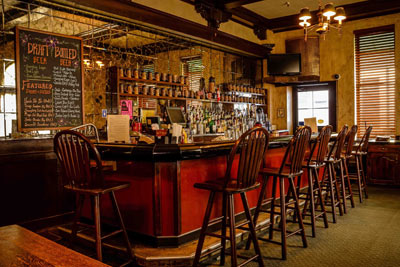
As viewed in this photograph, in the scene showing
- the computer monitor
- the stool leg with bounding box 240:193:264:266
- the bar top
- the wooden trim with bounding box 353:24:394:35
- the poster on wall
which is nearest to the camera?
the stool leg with bounding box 240:193:264:266

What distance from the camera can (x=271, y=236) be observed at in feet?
10.9

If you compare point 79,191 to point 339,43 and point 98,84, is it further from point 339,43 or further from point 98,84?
point 339,43

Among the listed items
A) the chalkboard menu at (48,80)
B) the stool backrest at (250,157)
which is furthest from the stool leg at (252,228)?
the chalkboard menu at (48,80)

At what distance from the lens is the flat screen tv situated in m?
7.43

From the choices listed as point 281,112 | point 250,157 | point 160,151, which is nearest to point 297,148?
point 250,157

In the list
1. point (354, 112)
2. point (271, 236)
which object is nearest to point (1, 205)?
point (271, 236)

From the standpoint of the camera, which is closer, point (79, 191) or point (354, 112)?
point (79, 191)

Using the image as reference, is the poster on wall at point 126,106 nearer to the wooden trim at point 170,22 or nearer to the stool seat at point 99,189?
the wooden trim at point 170,22

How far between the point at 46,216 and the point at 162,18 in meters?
3.21

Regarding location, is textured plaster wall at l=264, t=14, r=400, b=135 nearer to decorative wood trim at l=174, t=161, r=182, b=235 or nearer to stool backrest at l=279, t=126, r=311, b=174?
stool backrest at l=279, t=126, r=311, b=174

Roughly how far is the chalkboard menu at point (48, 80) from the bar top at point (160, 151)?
4.58 ft

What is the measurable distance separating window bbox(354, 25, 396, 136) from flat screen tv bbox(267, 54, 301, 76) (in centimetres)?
124

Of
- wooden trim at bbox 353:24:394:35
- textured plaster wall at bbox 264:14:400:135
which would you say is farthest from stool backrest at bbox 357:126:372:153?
wooden trim at bbox 353:24:394:35

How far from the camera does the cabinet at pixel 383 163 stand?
19.6ft
